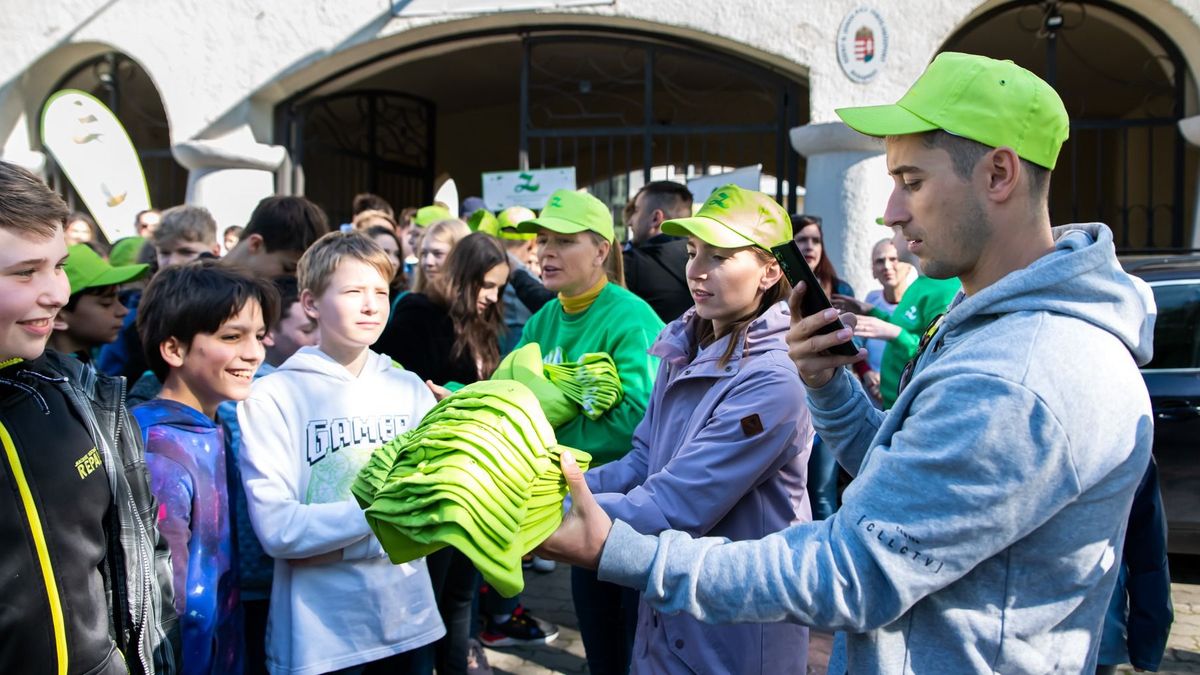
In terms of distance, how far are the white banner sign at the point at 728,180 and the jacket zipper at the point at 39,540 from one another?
575 cm

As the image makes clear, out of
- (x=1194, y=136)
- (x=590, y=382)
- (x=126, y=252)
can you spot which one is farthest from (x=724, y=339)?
(x=1194, y=136)

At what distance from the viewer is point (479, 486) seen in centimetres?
129

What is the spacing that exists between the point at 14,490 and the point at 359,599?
119cm

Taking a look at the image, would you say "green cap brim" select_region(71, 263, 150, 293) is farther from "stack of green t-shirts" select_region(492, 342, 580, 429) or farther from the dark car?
the dark car

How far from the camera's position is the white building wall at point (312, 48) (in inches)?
302

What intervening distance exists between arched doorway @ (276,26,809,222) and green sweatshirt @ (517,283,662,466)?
17.0 ft

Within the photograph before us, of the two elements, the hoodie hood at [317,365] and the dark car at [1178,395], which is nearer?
the hoodie hood at [317,365]

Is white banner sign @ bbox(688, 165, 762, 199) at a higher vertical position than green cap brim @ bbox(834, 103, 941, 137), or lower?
higher

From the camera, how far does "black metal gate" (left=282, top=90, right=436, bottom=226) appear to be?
32.3ft

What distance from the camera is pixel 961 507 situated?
126cm

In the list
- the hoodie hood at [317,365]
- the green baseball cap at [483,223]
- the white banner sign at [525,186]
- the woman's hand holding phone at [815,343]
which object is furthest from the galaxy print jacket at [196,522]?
the white banner sign at [525,186]

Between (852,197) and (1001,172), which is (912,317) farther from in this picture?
(852,197)

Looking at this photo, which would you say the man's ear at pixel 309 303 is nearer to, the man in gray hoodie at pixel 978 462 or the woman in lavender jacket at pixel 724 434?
the woman in lavender jacket at pixel 724 434

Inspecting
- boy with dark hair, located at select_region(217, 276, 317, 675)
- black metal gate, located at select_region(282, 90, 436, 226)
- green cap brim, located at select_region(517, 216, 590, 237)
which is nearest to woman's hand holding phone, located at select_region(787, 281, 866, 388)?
boy with dark hair, located at select_region(217, 276, 317, 675)
